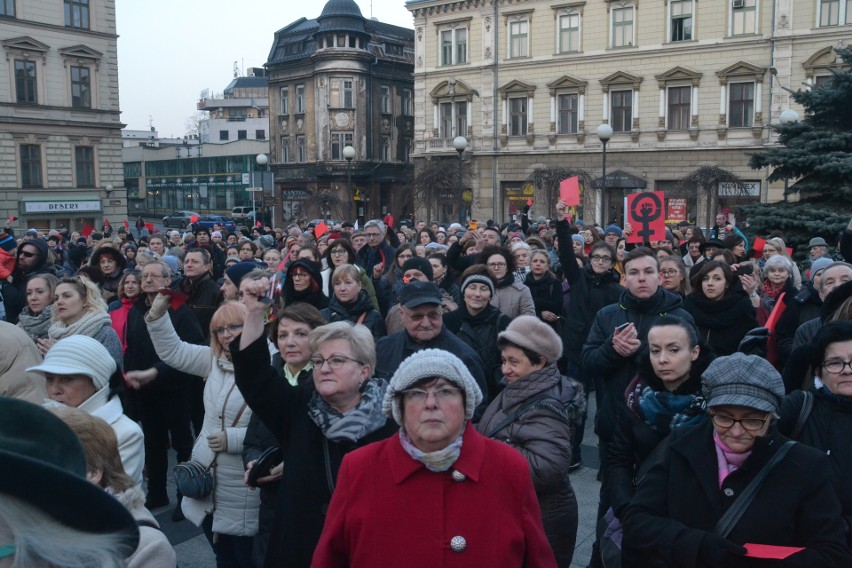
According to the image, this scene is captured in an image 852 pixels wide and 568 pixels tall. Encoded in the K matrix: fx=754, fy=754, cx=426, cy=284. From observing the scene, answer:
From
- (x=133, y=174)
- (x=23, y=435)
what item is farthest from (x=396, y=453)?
(x=133, y=174)

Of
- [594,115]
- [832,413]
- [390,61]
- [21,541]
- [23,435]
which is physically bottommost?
[832,413]

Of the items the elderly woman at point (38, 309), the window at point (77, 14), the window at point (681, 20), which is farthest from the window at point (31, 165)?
the elderly woman at point (38, 309)

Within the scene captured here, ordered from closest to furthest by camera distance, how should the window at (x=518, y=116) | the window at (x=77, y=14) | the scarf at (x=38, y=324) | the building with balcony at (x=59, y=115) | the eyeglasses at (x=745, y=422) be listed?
the eyeglasses at (x=745, y=422)
the scarf at (x=38, y=324)
the building with balcony at (x=59, y=115)
the window at (x=518, y=116)
the window at (x=77, y=14)

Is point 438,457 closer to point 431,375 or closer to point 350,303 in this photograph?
point 431,375

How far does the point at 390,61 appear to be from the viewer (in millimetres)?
53031

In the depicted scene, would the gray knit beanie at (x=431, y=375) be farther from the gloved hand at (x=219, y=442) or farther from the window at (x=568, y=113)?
the window at (x=568, y=113)

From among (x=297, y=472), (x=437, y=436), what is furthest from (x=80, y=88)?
(x=437, y=436)

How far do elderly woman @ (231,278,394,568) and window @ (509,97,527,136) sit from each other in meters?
37.2

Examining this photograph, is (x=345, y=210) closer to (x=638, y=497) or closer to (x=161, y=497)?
(x=161, y=497)

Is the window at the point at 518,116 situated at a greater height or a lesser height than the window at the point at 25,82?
lesser

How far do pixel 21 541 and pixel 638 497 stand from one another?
258cm

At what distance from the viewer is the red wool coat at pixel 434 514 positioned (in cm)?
258

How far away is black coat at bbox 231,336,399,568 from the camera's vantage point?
11.1 ft

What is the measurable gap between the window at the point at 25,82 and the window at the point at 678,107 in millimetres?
32153
